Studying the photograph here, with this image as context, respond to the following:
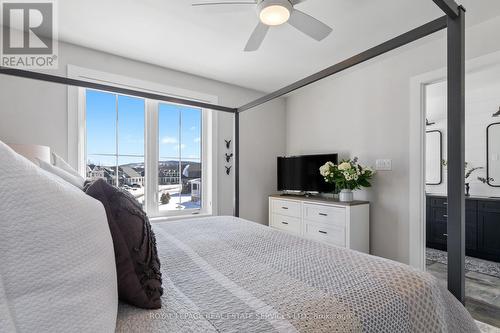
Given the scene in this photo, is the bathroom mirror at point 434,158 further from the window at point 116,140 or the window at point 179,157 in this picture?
the window at point 116,140

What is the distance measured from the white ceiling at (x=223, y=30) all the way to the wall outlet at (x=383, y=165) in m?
1.25

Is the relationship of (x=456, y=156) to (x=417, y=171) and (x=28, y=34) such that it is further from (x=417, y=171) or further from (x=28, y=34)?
(x=28, y=34)

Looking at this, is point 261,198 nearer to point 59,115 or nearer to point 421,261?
point 421,261

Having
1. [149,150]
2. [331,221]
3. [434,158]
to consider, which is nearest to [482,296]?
[331,221]

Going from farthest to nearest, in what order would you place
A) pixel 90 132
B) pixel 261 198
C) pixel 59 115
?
pixel 261 198 → pixel 90 132 → pixel 59 115

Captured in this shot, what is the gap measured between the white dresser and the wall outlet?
44 centimetres

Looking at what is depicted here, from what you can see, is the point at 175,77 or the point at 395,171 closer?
the point at 395,171

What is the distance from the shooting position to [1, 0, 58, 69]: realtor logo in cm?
200

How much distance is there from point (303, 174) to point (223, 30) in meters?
2.11

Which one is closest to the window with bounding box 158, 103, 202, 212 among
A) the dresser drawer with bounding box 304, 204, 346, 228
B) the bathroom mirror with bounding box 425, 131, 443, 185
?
the dresser drawer with bounding box 304, 204, 346, 228

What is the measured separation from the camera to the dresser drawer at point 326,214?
278 cm

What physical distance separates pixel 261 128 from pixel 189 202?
1.57m

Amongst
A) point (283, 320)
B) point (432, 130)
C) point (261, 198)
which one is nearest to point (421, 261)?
point (261, 198)

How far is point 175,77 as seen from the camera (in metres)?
3.17
